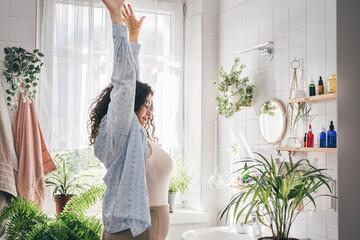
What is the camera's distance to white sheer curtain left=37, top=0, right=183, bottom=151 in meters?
2.90

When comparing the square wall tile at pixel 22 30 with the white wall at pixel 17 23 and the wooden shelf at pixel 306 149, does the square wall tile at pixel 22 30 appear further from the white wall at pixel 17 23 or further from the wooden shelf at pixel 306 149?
the wooden shelf at pixel 306 149

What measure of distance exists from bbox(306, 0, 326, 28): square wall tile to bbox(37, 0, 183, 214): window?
1.41 m

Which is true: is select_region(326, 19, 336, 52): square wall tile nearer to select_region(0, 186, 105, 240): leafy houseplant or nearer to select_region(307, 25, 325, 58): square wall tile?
select_region(307, 25, 325, 58): square wall tile

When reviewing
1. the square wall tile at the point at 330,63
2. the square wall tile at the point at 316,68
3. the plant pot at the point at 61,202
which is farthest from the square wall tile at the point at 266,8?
the plant pot at the point at 61,202

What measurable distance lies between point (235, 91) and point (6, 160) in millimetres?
1601

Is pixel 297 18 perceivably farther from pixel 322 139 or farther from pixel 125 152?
pixel 125 152

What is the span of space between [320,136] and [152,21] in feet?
6.31

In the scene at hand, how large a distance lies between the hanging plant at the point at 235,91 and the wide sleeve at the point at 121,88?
1416 mm

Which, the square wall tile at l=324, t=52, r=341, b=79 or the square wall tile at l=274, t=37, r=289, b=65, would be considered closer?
the square wall tile at l=324, t=52, r=341, b=79

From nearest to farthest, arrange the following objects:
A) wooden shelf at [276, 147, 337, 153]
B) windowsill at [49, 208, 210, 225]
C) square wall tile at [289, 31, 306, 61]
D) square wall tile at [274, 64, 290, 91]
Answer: wooden shelf at [276, 147, 337, 153]
square wall tile at [289, 31, 306, 61]
square wall tile at [274, 64, 290, 91]
windowsill at [49, 208, 210, 225]

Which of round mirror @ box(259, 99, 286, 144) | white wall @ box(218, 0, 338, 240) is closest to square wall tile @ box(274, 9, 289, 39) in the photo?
white wall @ box(218, 0, 338, 240)

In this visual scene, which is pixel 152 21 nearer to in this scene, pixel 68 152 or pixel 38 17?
pixel 38 17

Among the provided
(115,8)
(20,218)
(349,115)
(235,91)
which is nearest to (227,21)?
(235,91)

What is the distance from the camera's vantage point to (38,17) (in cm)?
291
